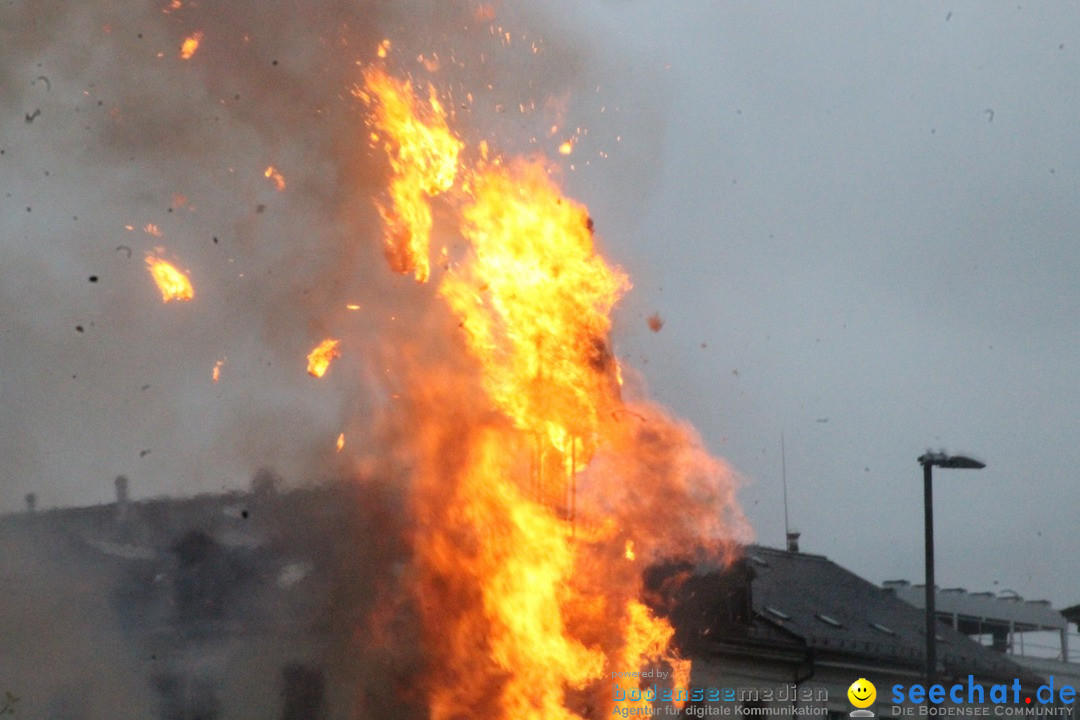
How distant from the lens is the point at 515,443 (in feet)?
56.5

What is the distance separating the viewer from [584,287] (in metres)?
16.7

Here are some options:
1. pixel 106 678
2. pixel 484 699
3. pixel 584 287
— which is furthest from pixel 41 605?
pixel 584 287

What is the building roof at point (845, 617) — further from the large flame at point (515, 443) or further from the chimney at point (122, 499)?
the chimney at point (122, 499)

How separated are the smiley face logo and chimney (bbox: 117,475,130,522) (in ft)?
59.0

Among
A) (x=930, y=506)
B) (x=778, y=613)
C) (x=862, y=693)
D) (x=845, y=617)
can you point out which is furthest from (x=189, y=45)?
(x=845, y=617)

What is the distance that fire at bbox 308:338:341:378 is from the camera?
53.6 ft

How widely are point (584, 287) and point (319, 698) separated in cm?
695

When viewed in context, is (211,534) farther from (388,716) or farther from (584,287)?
(584,287)

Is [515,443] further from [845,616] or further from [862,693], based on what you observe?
[845,616]

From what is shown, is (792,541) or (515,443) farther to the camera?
(792,541)

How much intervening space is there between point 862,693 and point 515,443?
602 inches

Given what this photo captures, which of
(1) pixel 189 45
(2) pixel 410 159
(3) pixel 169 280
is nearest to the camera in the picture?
(1) pixel 189 45

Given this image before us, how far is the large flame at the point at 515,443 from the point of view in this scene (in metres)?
16.3

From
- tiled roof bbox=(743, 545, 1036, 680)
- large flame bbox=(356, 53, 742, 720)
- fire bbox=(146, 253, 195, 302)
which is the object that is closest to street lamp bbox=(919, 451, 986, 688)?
large flame bbox=(356, 53, 742, 720)
